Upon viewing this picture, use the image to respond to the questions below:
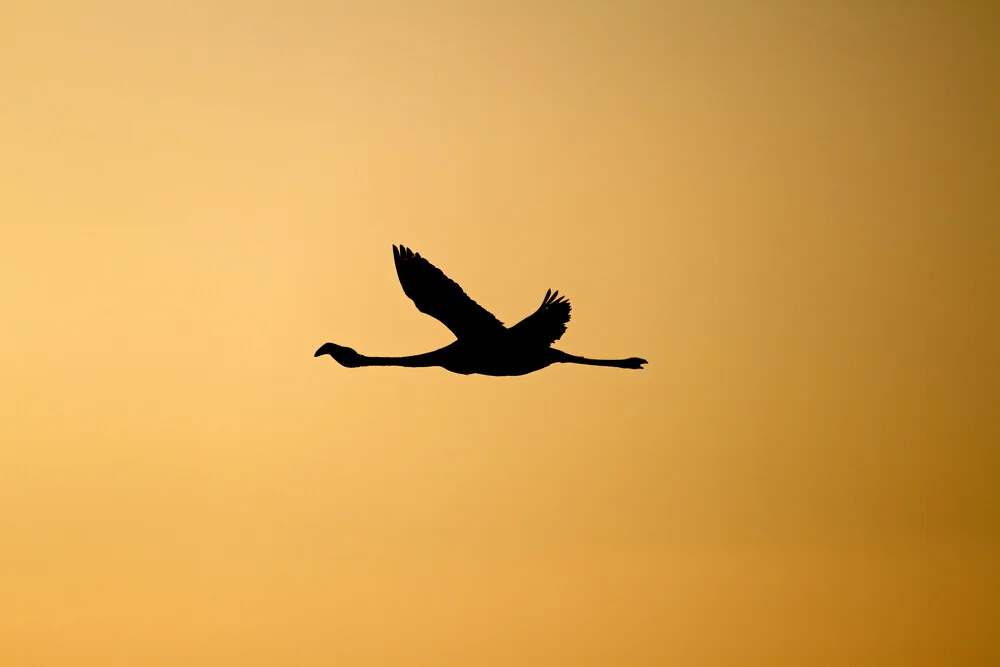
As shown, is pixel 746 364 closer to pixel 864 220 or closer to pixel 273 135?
pixel 864 220

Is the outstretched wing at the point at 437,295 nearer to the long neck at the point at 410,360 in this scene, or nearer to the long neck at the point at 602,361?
the long neck at the point at 410,360

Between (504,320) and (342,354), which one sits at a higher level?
(504,320)

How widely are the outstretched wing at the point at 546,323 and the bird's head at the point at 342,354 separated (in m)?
0.35

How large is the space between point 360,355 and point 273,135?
0.53 metres

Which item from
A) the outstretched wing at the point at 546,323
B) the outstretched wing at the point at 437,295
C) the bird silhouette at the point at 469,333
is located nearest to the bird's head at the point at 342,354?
the bird silhouette at the point at 469,333

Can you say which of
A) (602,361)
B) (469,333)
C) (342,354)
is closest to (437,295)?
(469,333)

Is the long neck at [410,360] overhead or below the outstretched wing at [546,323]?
below

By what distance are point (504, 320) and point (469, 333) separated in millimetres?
86

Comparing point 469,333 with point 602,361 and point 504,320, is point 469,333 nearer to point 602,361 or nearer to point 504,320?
point 504,320

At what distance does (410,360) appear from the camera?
1.69 meters

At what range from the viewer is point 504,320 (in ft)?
5.63

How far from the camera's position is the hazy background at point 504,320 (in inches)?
64.8

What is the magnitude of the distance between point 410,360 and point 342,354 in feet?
0.49

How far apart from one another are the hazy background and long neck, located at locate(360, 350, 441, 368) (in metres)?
0.02
